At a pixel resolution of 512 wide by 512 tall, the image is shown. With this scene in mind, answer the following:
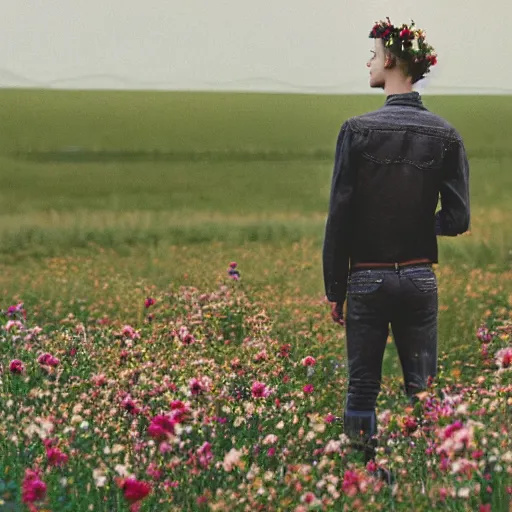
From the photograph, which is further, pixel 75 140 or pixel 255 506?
pixel 75 140

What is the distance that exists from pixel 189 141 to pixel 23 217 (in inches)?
525

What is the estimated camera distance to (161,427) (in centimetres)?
351

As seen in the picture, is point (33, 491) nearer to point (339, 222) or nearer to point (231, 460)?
point (231, 460)

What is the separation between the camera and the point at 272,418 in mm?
4871

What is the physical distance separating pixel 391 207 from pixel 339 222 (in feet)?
0.85

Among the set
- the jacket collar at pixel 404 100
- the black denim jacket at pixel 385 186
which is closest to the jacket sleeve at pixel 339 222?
the black denim jacket at pixel 385 186

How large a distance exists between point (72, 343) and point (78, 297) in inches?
96.2

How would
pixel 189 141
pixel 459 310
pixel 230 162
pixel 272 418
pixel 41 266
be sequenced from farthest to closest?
pixel 189 141
pixel 230 162
pixel 41 266
pixel 459 310
pixel 272 418

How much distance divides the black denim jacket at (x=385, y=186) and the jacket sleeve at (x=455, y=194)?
1.2 inches

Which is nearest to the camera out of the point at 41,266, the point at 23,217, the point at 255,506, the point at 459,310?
the point at 255,506

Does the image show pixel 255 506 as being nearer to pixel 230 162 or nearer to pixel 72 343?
pixel 72 343

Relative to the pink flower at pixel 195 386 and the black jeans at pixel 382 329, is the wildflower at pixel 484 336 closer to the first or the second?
the black jeans at pixel 382 329

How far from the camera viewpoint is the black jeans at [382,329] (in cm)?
438

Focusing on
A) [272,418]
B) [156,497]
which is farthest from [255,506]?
[272,418]
